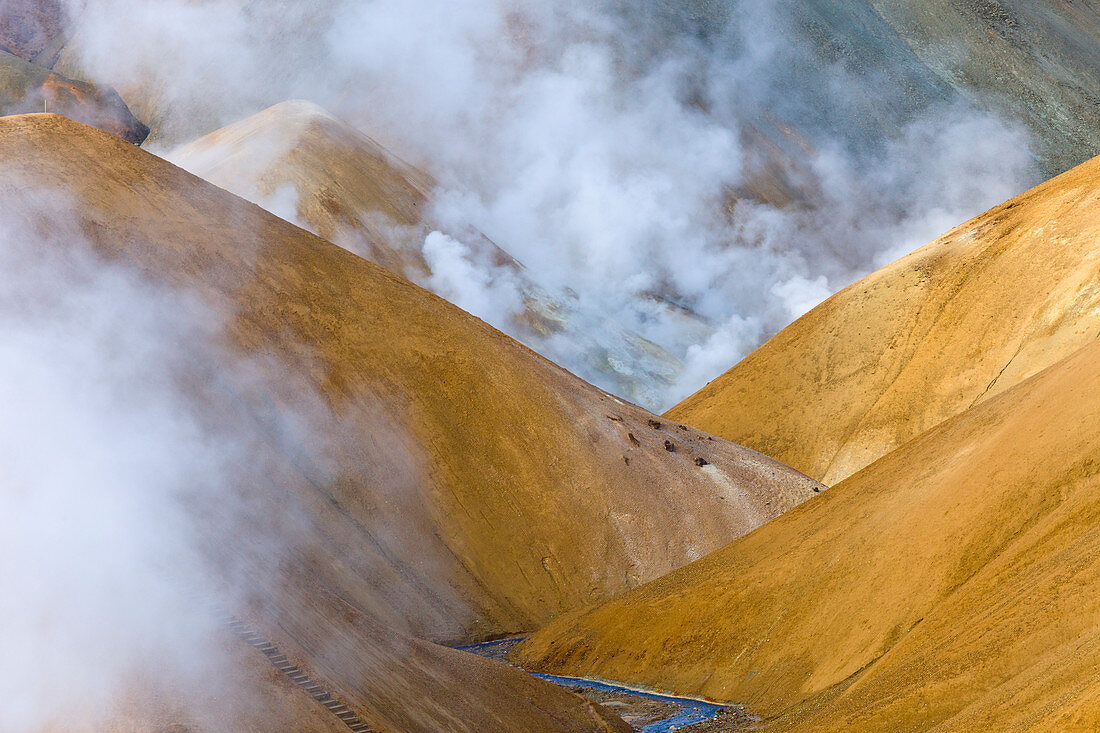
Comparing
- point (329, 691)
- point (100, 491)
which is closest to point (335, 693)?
point (329, 691)

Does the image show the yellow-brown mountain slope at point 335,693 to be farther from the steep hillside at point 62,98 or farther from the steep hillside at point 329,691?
the steep hillside at point 62,98

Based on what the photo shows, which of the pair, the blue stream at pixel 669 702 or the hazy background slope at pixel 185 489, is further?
the blue stream at pixel 669 702

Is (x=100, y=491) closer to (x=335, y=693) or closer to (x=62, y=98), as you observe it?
(x=335, y=693)

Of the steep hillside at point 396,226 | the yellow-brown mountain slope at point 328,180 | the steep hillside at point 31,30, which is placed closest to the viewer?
the yellow-brown mountain slope at point 328,180

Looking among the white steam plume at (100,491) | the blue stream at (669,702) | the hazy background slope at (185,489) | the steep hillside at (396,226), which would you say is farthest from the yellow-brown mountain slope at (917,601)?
the steep hillside at (396,226)

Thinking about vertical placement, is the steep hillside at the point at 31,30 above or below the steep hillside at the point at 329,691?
above

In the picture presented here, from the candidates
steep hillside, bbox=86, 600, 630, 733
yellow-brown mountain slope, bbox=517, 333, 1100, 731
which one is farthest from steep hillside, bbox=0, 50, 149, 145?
steep hillside, bbox=86, 600, 630, 733
